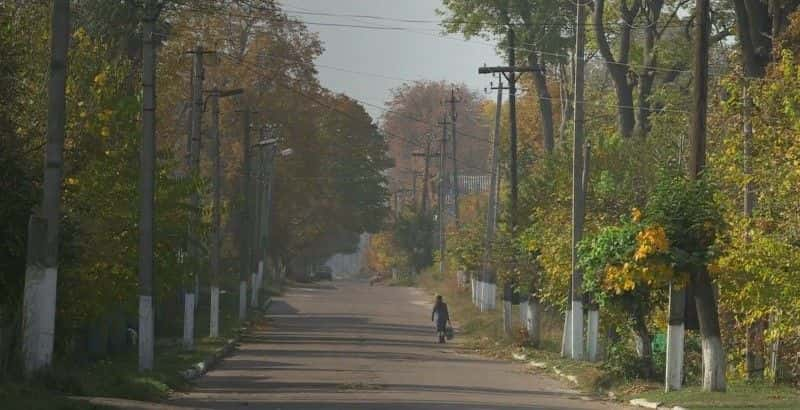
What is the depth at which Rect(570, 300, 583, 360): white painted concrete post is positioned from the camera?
4059 centimetres

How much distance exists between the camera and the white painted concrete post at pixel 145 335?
3356cm

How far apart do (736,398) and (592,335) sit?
12.5 metres

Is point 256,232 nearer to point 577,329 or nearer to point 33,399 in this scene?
point 577,329

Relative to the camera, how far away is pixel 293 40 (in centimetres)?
8312

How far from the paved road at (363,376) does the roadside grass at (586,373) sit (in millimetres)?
741

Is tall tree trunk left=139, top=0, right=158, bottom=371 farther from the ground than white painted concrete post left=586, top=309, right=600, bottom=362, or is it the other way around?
tall tree trunk left=139, top=0, right=158, bottom=371

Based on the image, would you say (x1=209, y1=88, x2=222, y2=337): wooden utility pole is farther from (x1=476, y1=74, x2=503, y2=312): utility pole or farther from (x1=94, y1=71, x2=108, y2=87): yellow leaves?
(x1=94, y1=71, x2=108, y2=87): yellow leaves

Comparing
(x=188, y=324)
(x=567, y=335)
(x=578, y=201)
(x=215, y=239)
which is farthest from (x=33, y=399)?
(x=215, y=239)

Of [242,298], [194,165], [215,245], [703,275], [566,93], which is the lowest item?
[242,298]

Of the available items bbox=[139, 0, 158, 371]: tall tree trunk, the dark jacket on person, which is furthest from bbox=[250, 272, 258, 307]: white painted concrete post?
bbox=[139, 0, 158, 371]: tall tree trunk

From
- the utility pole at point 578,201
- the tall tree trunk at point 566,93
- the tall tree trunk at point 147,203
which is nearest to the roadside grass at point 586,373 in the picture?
the utility pole at point 578,201

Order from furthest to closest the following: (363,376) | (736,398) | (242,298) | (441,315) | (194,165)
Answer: (242,298) < (441,315) < (194,165) < (363,376) < (736,398)

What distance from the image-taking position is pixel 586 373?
3600 centimetres

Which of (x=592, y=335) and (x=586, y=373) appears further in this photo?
(x=592, y=335)
